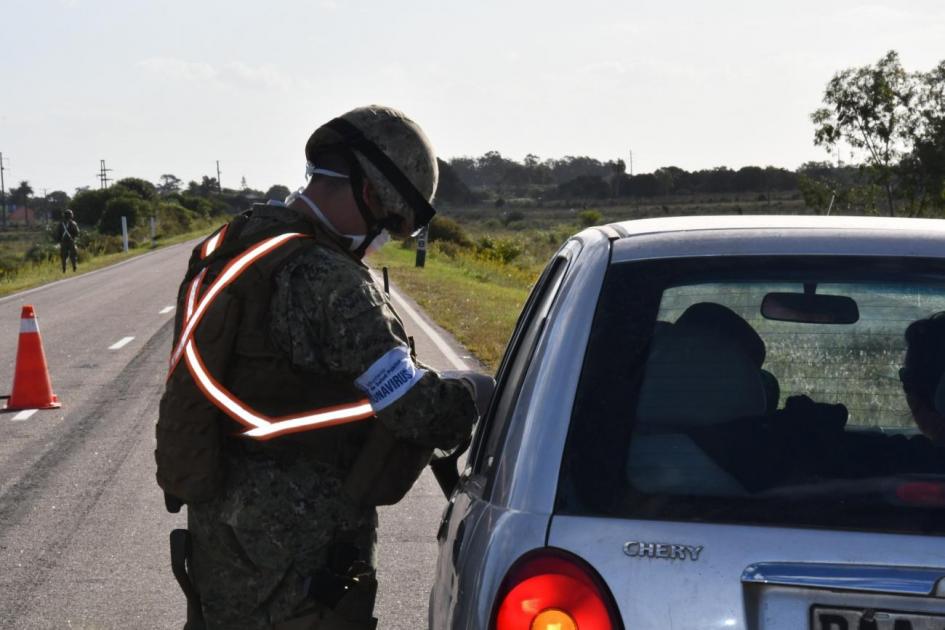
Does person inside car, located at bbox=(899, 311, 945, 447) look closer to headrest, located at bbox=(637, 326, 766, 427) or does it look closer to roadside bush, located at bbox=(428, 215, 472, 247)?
headrest, located at bbox=(637, 326, 766, 427)

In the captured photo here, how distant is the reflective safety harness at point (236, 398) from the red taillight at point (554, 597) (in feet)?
2.72

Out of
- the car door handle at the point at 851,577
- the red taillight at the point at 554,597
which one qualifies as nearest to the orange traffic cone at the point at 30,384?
the red taillight at the point at 554,597

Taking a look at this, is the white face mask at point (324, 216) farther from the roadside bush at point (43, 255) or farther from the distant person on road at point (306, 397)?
the roadside bush at point (43, 255)

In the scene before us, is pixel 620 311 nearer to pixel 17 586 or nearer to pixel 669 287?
pixel 669 287

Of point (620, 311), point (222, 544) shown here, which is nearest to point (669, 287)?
point (620, 311)

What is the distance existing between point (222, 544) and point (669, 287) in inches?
50.6

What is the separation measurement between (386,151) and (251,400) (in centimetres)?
66

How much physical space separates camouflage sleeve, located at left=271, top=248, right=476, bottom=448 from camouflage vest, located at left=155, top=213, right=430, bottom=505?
0.05 meters

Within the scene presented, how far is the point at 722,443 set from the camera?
2.40 meters

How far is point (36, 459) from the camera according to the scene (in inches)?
348

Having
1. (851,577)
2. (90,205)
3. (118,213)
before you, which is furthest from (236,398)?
(90,205)

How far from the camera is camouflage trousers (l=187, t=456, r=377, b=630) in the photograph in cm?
306

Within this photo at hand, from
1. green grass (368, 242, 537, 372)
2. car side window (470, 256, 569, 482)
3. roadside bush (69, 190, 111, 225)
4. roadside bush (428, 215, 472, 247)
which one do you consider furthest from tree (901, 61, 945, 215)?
roadside bush (69, 190, 111, 225)

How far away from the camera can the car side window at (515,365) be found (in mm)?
2803
